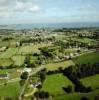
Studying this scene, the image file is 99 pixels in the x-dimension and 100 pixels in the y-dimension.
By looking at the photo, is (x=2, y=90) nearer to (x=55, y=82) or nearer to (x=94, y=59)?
(x=55, y=82)

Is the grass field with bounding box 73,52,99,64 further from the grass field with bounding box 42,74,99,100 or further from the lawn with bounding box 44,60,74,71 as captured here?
the grass field with bounding box 42,74,99,100

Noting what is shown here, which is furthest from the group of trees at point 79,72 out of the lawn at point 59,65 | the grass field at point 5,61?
the grass field at point 5,61

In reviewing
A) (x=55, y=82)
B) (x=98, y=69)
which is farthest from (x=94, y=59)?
(x=55, y=82)

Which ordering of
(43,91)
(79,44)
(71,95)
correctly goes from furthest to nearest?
1. (79,44)
2. (43,91)
3. (71,95)

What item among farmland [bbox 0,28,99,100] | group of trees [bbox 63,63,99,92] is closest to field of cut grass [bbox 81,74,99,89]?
farmland [bbox 0,28,99,100]

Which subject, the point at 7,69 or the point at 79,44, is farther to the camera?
the point at 79,44

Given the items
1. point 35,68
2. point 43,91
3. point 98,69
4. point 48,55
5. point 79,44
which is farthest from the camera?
point 79,44
